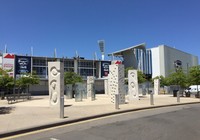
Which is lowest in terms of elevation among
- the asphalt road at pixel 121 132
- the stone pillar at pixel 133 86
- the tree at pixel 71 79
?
the asphalt road at pixel 121 132

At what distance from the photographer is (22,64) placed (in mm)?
68500

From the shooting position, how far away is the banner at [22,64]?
66.8m

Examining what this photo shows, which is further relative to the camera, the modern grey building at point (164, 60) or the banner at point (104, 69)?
the modern grey building at point (164, 60)

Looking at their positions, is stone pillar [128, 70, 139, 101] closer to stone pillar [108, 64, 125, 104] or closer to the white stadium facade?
stone pillar [108, 64, 125, 104]

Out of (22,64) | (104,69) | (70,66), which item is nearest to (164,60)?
(104,69)

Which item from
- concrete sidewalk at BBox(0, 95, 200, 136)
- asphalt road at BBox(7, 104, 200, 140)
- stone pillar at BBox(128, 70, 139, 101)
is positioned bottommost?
asphalt road at BBox(7, 104, 200, 140)

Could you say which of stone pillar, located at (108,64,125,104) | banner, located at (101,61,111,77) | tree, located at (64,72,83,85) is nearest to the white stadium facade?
banner, located at (101,61,111,77)

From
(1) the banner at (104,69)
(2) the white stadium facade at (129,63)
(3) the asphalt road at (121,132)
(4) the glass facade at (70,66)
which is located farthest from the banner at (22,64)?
(3) the asphalt road at (121,132)

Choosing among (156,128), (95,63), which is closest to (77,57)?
(95,63)

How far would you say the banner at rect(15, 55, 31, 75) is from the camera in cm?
6675

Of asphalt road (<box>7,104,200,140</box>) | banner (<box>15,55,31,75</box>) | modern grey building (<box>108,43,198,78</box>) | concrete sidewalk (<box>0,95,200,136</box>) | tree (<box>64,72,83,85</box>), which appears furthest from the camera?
modern grey building (<box>108,43,198,78</box>)

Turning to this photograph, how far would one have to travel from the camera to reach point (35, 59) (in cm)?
7425

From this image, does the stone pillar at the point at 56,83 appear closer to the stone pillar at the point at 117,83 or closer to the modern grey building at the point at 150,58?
the stone pillar at the point at 117,83

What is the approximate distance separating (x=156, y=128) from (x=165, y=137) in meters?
1.76
